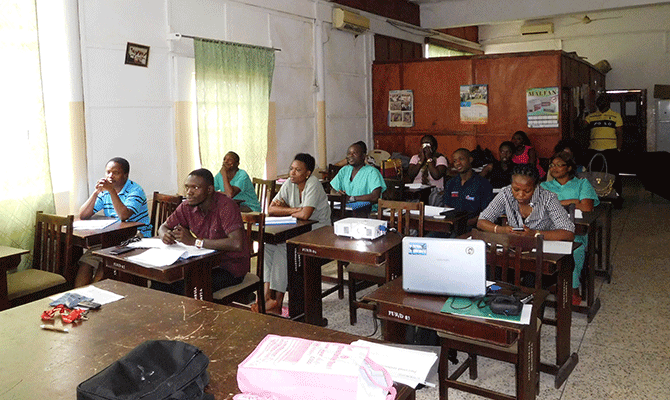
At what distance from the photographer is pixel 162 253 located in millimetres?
3334

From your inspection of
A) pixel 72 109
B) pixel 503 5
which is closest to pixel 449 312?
pixel 72 109

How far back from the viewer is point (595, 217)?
4344 mm

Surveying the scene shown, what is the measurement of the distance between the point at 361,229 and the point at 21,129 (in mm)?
2765

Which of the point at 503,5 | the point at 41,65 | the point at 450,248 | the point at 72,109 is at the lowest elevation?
the point at 450,248

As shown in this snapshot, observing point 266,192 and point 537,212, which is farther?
point 266,192

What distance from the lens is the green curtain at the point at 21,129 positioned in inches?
171

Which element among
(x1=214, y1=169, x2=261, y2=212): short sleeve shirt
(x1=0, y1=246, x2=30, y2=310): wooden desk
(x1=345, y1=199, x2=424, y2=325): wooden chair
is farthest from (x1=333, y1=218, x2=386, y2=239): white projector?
(x1=214, y1=169, x2=261, y2=212): short sleeve shirt

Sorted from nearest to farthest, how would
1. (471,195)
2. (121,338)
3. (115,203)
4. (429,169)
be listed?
(121,338)
(115,203)
(471,195)
(429,169)

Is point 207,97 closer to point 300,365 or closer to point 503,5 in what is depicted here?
point 300,365

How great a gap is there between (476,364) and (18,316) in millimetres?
2313

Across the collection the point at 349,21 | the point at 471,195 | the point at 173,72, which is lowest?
the point at 471,195


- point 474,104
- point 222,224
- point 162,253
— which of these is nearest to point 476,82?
point 474,104

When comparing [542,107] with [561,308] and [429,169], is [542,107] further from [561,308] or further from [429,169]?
[561,308]

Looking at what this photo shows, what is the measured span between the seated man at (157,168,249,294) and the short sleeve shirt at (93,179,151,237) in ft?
2.88
